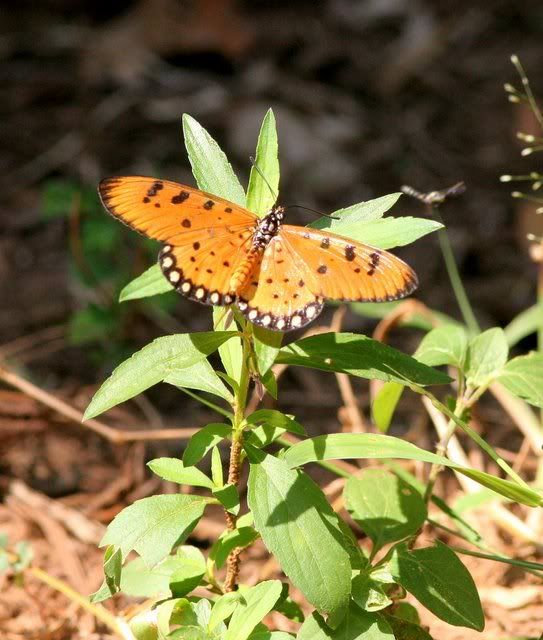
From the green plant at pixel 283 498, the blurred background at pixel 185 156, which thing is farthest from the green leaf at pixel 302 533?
the blurred background at pixel 185 156

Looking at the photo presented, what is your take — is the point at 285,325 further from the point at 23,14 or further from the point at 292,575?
the point at 23,14

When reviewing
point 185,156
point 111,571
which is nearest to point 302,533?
point 111,571

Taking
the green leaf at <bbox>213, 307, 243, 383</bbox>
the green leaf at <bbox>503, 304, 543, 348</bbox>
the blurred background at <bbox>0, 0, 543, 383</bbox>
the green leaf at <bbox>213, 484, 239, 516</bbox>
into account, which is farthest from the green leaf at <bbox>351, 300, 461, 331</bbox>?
the green leaf at <bbox>213, 484, 239, 516</bbox>

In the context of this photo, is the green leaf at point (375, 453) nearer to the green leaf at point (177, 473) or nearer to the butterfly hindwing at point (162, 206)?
the green leaf at point (177, 473)

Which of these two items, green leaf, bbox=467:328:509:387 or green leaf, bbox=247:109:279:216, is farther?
green leaf, bbox=467:328:509:387

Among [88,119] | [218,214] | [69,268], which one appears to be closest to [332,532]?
[218,214]

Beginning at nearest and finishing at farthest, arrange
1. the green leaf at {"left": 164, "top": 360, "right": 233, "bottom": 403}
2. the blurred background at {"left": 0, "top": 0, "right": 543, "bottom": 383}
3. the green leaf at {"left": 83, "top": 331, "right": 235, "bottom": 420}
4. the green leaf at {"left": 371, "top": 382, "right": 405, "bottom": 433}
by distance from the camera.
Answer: the green leaf at {"left": 83, "top": 331, "right": 235, "bottom": 420} < the green leaf at {"left": 164, "top": 360, "right": 233, "bottom": 403} < the green leaf at {"left": 371, "top": 382, "right": 405, "bottom": 433} < the blurred background at {"left": 0, "top": 0, "right": 543, "bottom": 383}

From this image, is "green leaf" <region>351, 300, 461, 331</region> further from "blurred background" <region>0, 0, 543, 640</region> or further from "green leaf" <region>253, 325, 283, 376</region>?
"green leaf" <region>253, 325, 283, 376</region>
